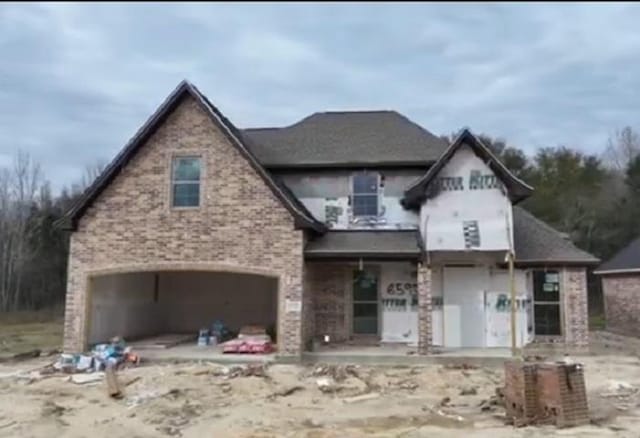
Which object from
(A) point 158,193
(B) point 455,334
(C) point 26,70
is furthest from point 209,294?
(C) point 26,70

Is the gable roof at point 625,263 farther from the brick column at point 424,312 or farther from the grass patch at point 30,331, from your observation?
the grass patch at point 30,331

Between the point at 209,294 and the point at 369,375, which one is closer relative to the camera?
the point at 369,375

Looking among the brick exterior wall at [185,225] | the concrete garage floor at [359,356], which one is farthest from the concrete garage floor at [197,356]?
the brick exterior wall at [185,225]

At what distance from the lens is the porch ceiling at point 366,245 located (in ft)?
56.6

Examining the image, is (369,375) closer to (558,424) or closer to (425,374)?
(425,374)

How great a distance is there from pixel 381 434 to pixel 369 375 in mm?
4877

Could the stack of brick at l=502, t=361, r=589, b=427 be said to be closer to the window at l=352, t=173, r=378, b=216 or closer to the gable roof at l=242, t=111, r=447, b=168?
the window at l=352, t=173, r=378, b=216

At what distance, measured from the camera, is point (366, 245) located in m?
17.9

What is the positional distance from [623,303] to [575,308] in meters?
13.1

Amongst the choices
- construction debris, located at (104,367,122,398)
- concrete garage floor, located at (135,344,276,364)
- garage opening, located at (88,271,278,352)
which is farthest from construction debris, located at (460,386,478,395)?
garage opening, located at (88,271,278,352)

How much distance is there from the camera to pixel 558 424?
10484mm

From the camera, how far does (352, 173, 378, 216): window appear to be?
63.2 ft

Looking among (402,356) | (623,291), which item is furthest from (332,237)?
(623,291)

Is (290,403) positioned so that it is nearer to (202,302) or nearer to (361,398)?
(361,398)
